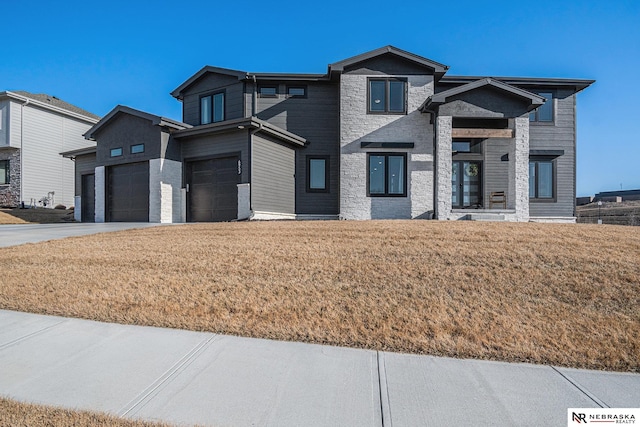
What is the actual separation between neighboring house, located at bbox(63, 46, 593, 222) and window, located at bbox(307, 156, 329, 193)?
0.04 meters

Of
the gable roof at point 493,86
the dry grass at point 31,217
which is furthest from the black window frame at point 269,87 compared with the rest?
the dry grass at point 31,217

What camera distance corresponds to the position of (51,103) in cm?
2395

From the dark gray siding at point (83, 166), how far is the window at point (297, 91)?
1040cm

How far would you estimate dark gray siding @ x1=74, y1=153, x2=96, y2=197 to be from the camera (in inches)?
706

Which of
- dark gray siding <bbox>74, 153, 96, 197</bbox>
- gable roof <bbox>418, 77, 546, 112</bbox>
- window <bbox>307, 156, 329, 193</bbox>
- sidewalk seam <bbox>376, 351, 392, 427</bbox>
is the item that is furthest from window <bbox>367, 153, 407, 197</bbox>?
dark gray siding <bbox>74, 153, 96, 197</bbox>

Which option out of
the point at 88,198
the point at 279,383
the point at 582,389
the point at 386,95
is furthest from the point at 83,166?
the point at 582,389

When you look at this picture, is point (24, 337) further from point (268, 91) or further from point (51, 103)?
point (51, 103)

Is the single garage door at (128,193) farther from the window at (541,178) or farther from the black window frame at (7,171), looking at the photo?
the window at (541,178)

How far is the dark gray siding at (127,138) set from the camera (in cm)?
1439

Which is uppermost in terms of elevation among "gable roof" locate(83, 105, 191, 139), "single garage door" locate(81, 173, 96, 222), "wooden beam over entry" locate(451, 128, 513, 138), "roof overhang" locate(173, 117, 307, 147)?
"gable roof" locate(83, 105, 191, 139)

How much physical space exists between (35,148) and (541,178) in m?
28.1

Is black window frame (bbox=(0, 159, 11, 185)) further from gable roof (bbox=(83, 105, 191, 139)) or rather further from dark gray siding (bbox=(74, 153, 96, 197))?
gable roof (bbox=(83, 105, 191, 139))

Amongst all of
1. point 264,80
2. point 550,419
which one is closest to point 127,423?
point 550,419

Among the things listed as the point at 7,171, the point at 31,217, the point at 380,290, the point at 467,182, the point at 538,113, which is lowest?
the point at 380,290
